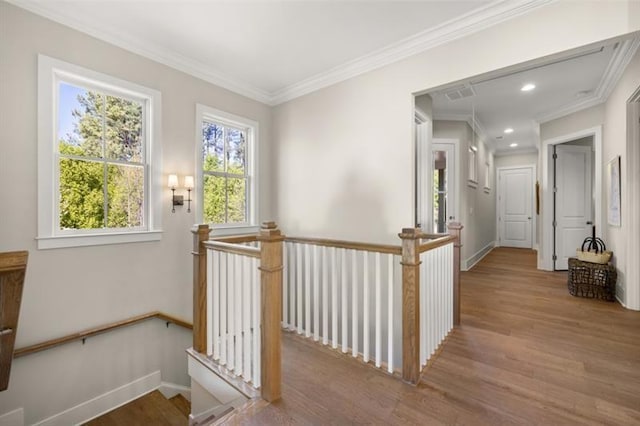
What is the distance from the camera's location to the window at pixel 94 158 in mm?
2365

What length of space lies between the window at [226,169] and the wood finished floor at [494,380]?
71.7 inches

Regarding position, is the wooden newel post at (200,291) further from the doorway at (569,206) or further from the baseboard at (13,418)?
the doorway at (569,206)

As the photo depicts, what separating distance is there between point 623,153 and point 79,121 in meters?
5.78

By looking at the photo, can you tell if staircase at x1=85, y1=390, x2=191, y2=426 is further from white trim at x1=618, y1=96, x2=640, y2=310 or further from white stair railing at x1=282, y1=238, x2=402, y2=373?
white trim at x1=618, y1=96, x2=640, y2=310

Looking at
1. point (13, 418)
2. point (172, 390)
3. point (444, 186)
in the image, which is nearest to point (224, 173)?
point (172, 390)

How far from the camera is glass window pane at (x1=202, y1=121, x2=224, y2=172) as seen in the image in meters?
3.55

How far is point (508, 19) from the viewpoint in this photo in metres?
2.34

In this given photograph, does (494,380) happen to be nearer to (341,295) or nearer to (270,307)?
(341,295)

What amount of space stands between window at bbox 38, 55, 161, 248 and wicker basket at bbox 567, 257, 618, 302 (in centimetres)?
520

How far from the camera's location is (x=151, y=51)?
2.95 meters

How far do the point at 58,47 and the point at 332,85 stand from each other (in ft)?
8.60

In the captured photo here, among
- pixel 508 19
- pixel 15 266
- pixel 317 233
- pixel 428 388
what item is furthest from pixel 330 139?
pixel 15 266

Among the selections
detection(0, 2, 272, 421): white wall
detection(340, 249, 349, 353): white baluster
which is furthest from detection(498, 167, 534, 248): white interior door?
detection(0, 2, 272, 421): white wall

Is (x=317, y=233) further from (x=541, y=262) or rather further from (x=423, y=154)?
(x=541, y=262)
